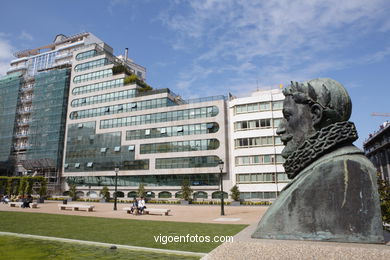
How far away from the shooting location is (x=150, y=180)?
4822cm

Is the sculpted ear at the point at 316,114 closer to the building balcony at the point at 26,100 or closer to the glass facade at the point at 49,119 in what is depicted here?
the glass facade at the point at 49,119

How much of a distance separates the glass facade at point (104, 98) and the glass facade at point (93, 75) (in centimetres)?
452

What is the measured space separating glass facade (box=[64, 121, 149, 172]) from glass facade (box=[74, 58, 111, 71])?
1321cm

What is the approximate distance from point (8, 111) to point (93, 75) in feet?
97.7

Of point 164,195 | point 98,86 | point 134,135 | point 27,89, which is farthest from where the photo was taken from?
point 27,89

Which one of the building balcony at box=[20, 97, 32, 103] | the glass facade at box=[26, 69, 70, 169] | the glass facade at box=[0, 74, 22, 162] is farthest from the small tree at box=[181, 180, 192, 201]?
the building balcony at box=[20, 97, 32, 103]

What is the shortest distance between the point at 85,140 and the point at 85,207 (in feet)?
106

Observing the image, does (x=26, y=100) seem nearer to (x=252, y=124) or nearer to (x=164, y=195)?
(x=164, y=195)

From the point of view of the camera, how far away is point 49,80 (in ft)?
210

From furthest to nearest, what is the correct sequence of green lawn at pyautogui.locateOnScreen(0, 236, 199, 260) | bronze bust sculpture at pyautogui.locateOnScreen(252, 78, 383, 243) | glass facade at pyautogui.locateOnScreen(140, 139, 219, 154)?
glass facade at pyautogui.locateOnScreen(140, 139, 219, 154) < green lawn at pyautogui.locateOnScreen(0, 236, 199, 260) < bronze bust sculpture at pyautogui.locateOnScreen(252, 78, 383, 243)

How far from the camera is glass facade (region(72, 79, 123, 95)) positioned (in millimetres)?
54500

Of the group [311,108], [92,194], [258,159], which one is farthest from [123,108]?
[311,108]

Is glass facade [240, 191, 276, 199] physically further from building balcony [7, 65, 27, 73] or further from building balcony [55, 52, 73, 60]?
building balcony [7, 65, 27, 73]

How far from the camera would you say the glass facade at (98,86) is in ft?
179
